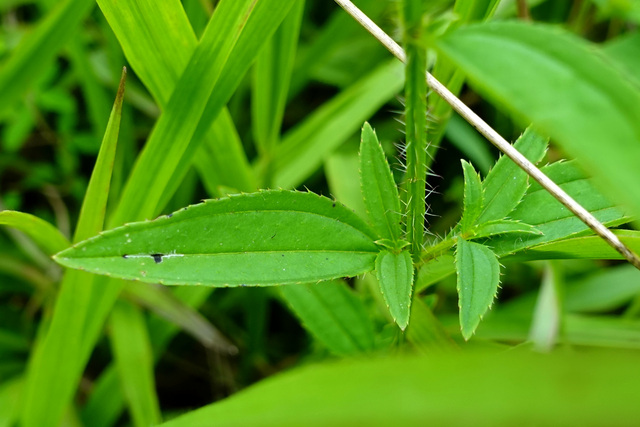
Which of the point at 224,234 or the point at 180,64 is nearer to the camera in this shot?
the point at 224,234

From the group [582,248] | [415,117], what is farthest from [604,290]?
[415,117]

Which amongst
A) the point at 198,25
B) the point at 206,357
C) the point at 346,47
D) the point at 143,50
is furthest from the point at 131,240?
the point at 346,47

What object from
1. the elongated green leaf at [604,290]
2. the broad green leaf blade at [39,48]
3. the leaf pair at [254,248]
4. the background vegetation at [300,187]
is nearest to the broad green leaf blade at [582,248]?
the background vegetation at [300,187]

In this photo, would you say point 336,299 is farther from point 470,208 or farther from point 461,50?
point 461,50

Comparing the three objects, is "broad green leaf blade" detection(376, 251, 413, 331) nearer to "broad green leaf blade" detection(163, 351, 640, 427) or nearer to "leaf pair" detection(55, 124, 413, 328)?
"leaf pair" detection(55, 124, 413, 328)

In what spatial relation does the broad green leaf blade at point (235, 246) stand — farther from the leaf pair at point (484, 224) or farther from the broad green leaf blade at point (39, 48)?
the broad green leaf blade at point (39, 48)
